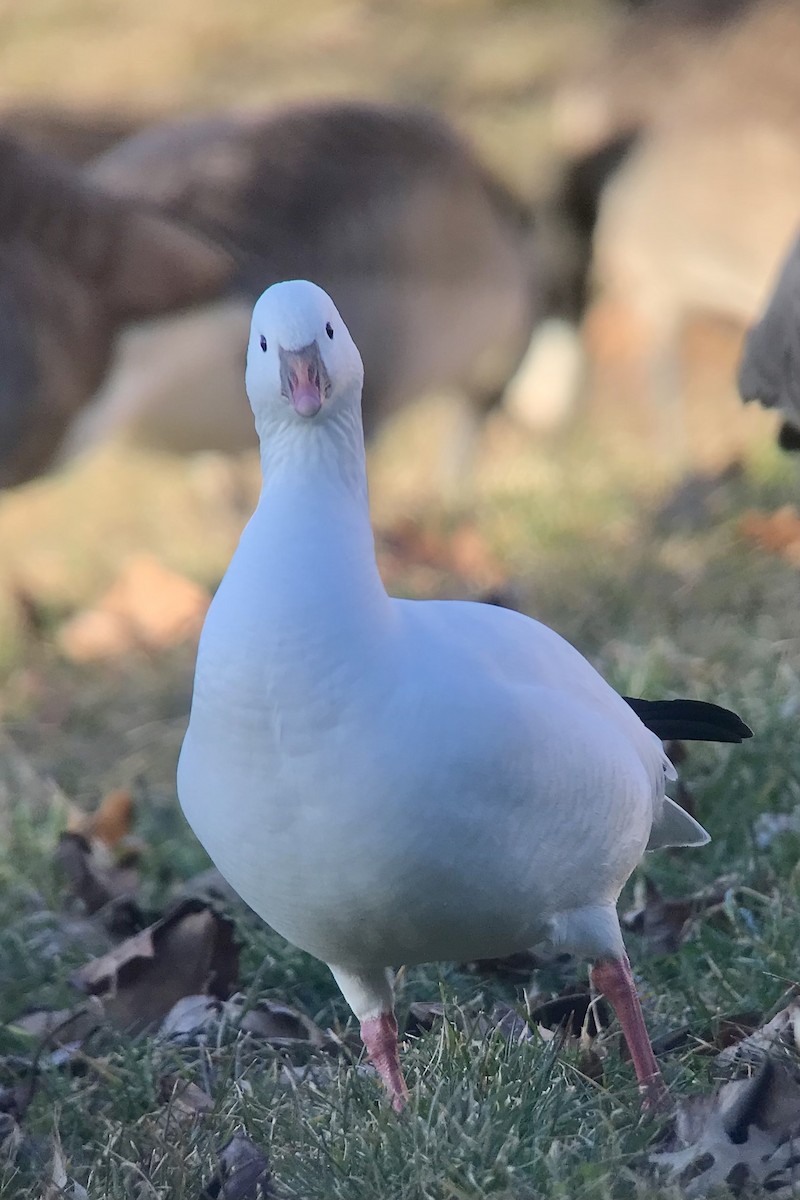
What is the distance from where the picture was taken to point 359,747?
160cm

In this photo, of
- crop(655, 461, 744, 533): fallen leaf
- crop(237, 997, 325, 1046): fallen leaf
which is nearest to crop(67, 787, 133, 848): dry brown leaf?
crop(237, 997, 325, 1046): fallen leaf

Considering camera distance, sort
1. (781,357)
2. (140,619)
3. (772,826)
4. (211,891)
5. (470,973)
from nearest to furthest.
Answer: (470,973) < (772,826) < (211,891) < (781,357) < (140,619)

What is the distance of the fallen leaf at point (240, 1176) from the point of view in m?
1.66

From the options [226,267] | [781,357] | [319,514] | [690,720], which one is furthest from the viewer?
[226,267]

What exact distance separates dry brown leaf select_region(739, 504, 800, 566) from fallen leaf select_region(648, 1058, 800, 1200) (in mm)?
2342

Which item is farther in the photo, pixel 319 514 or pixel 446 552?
pixel 446 552

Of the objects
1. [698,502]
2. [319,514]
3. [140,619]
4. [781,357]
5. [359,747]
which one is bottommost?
[140,619]

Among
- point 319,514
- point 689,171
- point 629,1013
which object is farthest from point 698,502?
point 319,514

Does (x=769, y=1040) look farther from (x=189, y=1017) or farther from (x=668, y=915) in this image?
(x=189, y=1017)

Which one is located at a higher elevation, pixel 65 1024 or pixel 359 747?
pixel 359 747

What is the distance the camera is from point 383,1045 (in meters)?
1.87

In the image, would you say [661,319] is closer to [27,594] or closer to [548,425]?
[548,425]

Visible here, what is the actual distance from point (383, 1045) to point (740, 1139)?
1.42 feet

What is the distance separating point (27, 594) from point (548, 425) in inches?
88.6
